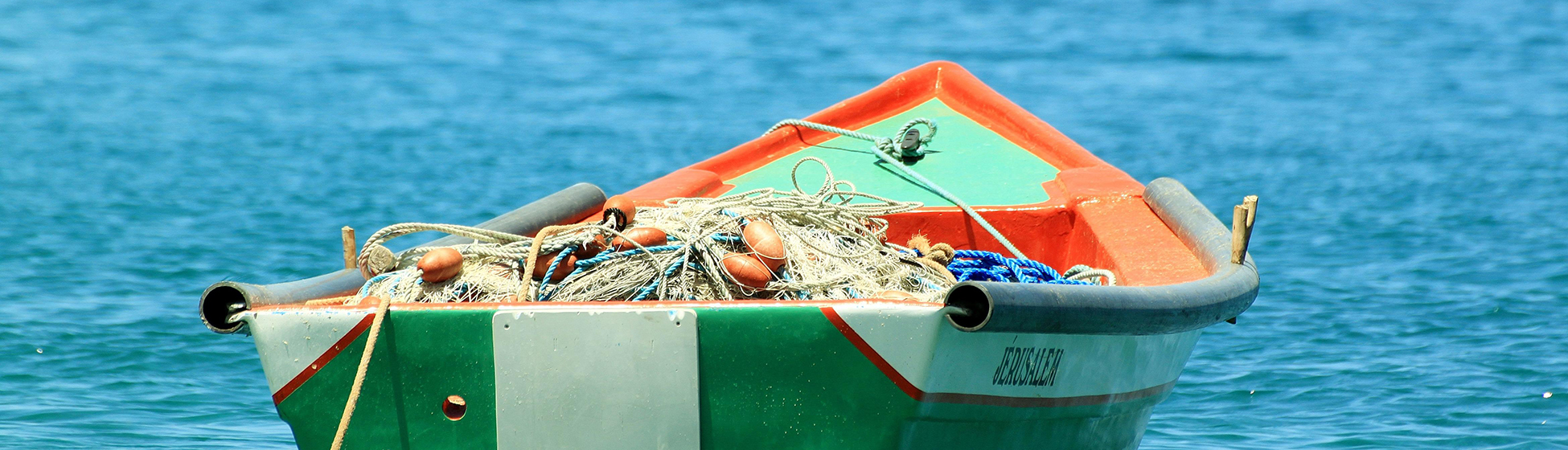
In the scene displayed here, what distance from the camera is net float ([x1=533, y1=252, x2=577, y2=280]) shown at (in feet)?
10.7

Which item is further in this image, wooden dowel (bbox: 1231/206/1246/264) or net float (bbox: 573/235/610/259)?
wooden dowel (bbox: 1231/206/1246/264)

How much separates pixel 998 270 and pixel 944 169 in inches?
70.0

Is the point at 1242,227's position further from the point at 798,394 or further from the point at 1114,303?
the point at 798,394

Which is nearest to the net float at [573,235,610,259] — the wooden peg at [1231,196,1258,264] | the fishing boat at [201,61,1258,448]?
the fishing boat at [201,61,1258,448]

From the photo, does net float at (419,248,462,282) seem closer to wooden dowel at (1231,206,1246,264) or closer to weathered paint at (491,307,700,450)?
weathered paint at (491,307,700,450)

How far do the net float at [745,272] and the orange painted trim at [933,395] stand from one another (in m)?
0.43

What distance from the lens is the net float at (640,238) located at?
3.29 metres

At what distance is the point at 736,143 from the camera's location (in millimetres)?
13250

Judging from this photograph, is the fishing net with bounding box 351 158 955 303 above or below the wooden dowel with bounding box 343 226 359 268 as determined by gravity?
above

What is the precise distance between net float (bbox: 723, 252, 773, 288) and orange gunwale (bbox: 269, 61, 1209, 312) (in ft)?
1.17

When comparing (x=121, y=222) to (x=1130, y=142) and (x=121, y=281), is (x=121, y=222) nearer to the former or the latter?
(x=121, y=281)

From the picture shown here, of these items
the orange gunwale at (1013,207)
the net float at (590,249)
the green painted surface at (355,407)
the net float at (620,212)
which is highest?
the orange gunwale at (1013,207)

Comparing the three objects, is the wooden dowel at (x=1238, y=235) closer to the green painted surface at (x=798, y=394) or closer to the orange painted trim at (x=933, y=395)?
Answer: the orange painted trim at (x=933, y=395)

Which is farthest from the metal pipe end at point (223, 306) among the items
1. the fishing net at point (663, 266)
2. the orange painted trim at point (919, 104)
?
the orange painted trim at point (919, 104)
